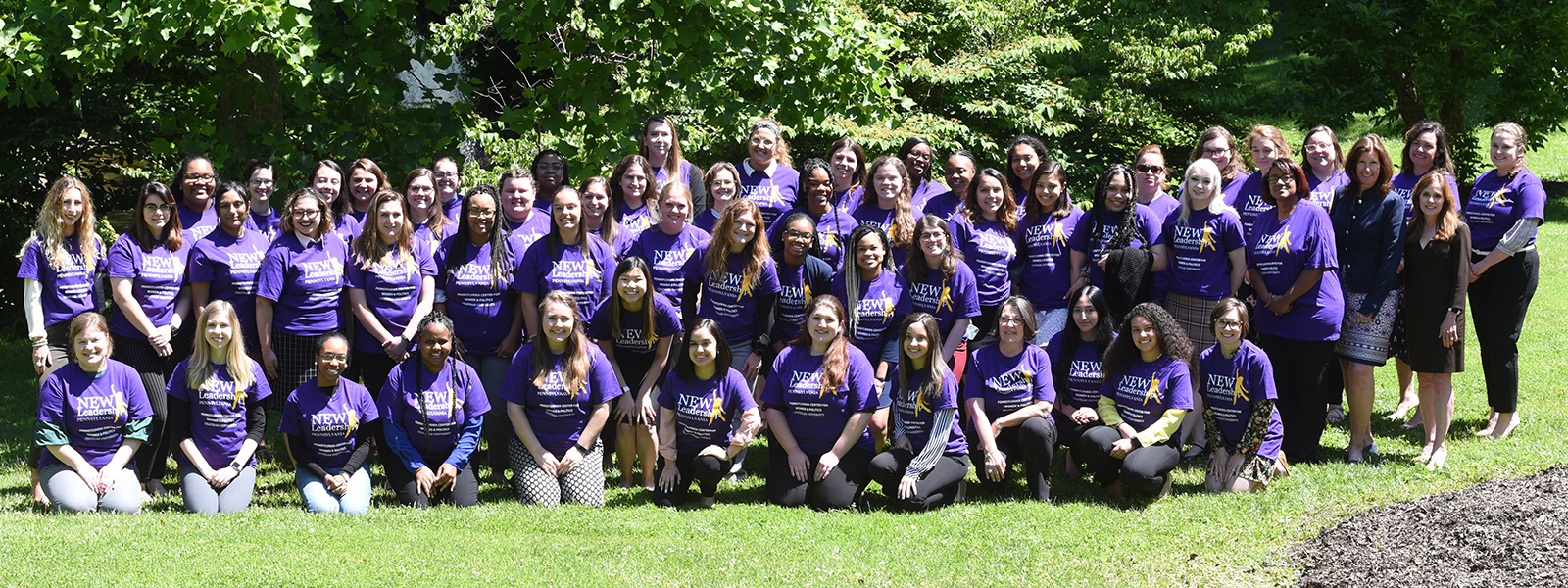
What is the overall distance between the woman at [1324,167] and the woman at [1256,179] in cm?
15

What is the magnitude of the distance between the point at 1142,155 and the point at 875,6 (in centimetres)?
667

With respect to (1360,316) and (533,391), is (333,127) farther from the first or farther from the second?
(1360,316)

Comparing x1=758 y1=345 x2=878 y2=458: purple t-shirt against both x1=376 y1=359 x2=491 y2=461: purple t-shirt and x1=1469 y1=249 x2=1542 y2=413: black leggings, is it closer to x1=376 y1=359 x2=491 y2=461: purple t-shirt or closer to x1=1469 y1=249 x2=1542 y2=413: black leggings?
x1=376 y1=359 x2=491 y2=461: purple t-shirt

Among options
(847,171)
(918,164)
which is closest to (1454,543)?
(918,164)

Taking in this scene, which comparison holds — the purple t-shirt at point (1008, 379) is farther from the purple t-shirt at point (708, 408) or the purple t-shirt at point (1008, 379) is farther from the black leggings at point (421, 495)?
the black leggings at point (421, 495)

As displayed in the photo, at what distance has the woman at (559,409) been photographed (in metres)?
6.98

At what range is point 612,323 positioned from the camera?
24.0ft

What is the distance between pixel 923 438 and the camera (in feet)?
22.9

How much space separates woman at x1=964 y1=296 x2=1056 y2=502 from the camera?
6906 mm

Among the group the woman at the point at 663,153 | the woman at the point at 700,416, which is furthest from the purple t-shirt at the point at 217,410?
the woman at the point at 663,153

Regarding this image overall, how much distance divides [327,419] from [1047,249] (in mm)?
4070

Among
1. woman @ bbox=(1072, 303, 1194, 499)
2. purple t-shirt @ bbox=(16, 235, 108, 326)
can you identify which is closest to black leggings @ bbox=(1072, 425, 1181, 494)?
woman @ bbox=(1072, 303, 1194, 499)

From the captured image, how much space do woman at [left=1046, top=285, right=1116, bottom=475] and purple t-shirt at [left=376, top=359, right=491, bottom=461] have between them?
10.3 ft

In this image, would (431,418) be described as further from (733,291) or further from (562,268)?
(733,291)
